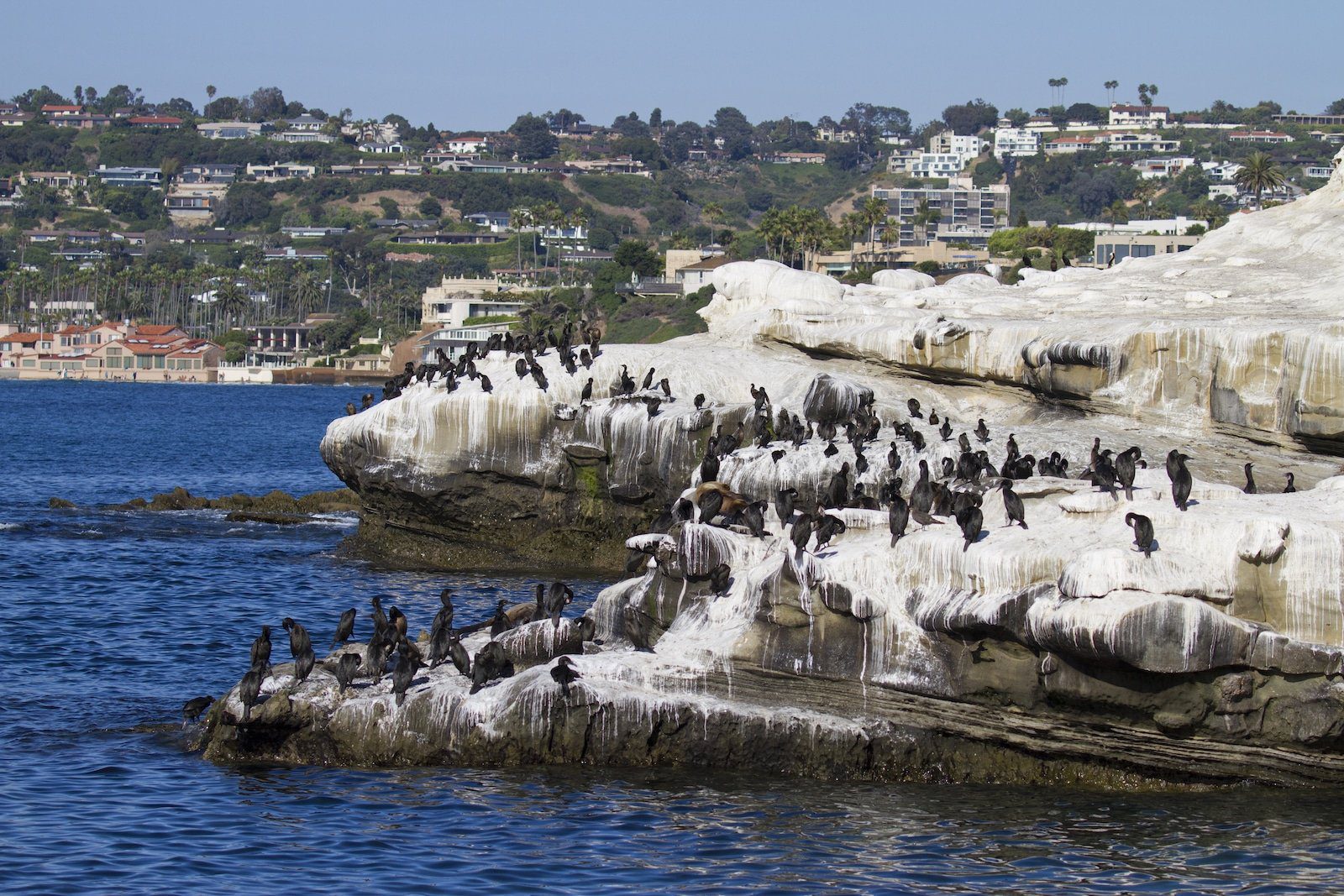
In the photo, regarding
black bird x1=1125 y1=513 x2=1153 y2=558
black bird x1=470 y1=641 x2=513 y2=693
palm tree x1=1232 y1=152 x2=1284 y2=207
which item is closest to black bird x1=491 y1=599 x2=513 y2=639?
black bird x1=470 y1=641 x2=513 y2=693

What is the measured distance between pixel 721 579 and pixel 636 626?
55.1 inches

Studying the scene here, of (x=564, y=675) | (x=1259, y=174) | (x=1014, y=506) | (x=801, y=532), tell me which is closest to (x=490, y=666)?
(x=564, y=675)

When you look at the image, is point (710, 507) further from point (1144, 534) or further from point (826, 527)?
point (1144, 534)

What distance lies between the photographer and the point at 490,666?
73.9 ft

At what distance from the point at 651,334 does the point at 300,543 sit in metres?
68.5

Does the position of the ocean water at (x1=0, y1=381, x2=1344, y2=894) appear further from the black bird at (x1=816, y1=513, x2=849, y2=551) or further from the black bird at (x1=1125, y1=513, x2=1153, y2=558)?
the black bird at (x1=816, y1=513, x2=849, y2=551)

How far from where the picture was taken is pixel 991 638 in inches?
858

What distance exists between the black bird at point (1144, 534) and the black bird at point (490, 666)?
792 cm

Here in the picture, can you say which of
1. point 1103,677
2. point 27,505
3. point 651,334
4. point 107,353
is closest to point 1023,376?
point 1103,677

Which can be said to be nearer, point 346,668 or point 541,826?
point 541,826

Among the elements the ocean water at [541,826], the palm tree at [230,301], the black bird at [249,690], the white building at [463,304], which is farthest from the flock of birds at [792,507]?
the palm tree at [230,301]

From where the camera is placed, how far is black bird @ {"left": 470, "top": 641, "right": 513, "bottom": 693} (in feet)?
73.5

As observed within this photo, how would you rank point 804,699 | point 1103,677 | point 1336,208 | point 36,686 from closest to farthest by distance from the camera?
point 1103,677 < point 804,699 < point 36,686 < point 1336,208

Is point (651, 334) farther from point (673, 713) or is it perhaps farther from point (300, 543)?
point (673, 713)
